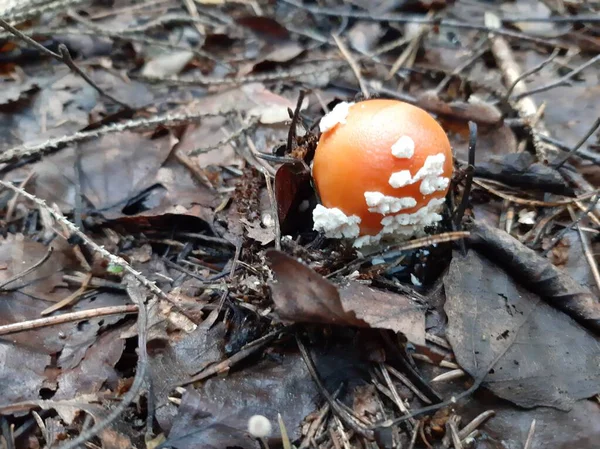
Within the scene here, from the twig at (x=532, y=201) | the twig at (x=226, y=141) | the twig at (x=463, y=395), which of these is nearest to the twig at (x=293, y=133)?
the twig at (x=226, y=141)

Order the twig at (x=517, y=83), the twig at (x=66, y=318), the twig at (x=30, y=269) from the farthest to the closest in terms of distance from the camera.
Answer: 1. the twig at (x=517, y=83)
2. the twig at (x=30, y=269)
3. the twig at (x=66, y=318)

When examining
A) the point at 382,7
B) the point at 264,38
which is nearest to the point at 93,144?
the point at 264,38

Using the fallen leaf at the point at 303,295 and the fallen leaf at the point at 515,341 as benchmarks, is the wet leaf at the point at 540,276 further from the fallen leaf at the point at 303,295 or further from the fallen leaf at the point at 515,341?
the fallen leaf at the point at 303,295

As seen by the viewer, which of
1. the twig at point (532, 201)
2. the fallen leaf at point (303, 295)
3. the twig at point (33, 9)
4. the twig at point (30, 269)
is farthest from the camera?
the twig at point (33, 9)

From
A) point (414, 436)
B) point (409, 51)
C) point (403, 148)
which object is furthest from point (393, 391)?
point (409, 51)

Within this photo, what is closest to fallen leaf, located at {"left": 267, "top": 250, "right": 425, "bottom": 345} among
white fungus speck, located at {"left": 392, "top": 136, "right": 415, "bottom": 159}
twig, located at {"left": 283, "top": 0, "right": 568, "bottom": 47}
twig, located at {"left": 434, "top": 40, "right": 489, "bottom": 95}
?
white fungus speck, located at {"left": 392, "top": 136, "right": 415, "bottom": 159}

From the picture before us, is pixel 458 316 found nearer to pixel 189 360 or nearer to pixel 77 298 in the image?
pixel 189 360

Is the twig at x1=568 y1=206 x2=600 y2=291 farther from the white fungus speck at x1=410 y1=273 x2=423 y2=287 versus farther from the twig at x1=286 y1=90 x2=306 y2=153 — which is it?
the twig at x1=286 y1=90 x2=306 y2=153
